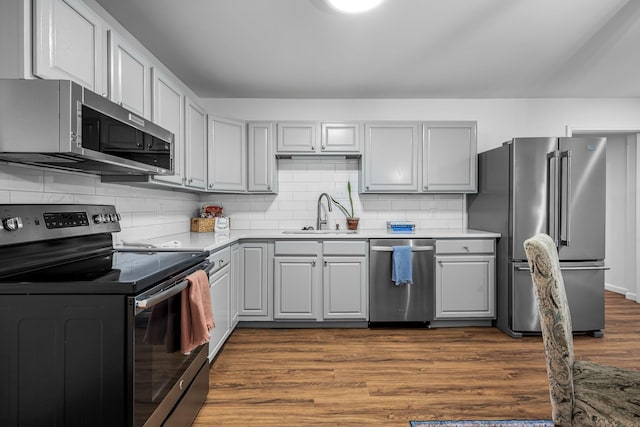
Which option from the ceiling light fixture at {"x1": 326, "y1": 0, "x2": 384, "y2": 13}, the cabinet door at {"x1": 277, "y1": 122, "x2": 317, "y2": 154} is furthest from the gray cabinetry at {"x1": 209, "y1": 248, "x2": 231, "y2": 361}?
the ceiling light fixture at {"x1": 326, "y1": 0, "x2": 384, "y2": 13}

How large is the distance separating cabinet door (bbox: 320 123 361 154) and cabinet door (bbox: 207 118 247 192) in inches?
32.7

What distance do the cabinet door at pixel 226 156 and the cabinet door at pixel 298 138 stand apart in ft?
1.31

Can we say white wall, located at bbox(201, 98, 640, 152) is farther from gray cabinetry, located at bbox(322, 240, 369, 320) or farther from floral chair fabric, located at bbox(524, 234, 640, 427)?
floral chair fabric, located at bbox(524, 234, 640, 427)

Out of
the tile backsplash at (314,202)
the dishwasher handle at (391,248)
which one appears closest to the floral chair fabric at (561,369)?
the dishwasher handle at (391,248)

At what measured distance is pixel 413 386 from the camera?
92.0 inches

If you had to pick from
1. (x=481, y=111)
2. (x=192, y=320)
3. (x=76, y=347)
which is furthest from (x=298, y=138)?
(x=76, y=347)

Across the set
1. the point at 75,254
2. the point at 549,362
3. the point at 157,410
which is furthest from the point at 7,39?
the point at 549,362

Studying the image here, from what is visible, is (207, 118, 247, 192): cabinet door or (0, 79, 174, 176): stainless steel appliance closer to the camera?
(0, 79, 174, 176): stainless steel appliance

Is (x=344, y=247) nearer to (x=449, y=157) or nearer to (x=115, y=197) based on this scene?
(x=449, y=157)

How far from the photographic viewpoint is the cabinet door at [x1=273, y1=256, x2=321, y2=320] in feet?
11.2

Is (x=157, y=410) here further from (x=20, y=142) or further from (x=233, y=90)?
(x=233, y=90)

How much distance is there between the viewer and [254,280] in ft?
11.2

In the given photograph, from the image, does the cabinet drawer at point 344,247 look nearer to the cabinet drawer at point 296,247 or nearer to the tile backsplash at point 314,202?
the cabinet drawer at point 296,247

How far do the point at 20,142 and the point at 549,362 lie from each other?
6.67 feet
